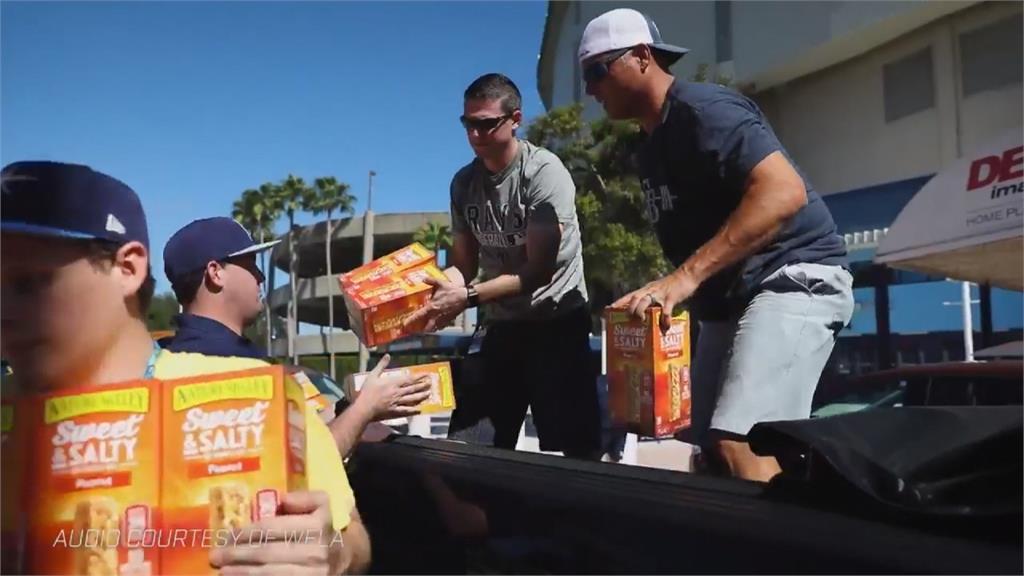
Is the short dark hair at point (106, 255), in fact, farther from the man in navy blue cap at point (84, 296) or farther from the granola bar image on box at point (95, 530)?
the granola bar image on box at point (95, 530)

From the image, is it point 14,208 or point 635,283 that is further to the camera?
point 635,283

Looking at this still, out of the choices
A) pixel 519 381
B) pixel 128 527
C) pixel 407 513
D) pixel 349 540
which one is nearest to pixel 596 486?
pixel 349 540

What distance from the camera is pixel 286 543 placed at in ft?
3.48

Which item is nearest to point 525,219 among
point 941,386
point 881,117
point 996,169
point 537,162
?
point 537,162

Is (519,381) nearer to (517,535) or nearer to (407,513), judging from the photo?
(407,513)

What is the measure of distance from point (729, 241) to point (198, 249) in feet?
4.57

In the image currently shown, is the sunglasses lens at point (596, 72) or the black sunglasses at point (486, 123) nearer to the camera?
the sunglasses lens at point (596, 72)

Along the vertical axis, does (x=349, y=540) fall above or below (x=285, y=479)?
below

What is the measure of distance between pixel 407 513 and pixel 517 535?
475mm

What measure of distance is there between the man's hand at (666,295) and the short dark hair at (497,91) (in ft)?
3.63

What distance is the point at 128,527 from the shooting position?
3.09 feet

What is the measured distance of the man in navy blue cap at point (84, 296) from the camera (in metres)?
1.03

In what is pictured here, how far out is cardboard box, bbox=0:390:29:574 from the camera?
3.10ft

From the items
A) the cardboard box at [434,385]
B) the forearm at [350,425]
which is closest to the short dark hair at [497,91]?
the cardboard box at [434,385]
